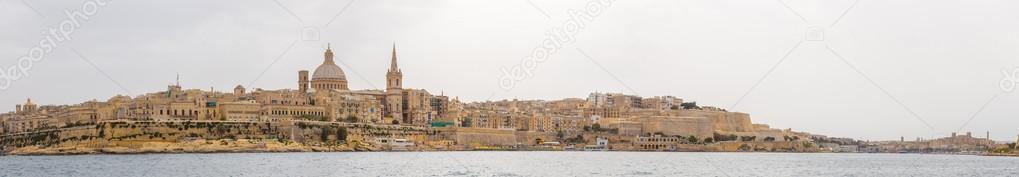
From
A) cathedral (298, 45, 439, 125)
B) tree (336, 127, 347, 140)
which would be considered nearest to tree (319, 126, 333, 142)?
tree (336, 127, 347, 140)

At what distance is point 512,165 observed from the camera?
50000 mm

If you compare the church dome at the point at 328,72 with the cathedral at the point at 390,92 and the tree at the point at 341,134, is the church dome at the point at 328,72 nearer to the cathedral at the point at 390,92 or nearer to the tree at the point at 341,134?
the cathedral at the point at 390,92

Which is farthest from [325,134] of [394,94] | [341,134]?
[394,94]

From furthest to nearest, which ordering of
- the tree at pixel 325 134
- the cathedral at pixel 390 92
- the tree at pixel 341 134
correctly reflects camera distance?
the cathedral at pixel 390 92 → the tree at pixel 341 134 → the tree at pixel 325 134

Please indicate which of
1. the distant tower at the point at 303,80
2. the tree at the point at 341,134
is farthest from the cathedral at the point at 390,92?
the tree at the point at 341,134

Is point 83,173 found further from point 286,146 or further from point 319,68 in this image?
point 319,68

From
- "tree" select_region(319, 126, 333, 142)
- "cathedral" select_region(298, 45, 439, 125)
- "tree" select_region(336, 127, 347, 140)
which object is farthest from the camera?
"cathedral" select_region(298, 45, 439, 125)

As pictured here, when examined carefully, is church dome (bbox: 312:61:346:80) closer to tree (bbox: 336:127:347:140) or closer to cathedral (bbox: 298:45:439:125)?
cathedral (bbox: 298:45:439:125)

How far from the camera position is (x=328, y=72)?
8962 cm

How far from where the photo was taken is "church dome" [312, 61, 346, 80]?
89.4 metres

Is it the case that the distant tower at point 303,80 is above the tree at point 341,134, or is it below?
above

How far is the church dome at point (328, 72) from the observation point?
89375 mm

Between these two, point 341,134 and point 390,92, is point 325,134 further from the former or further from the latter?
point 390,92

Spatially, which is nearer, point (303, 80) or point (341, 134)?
point (341, 134)
